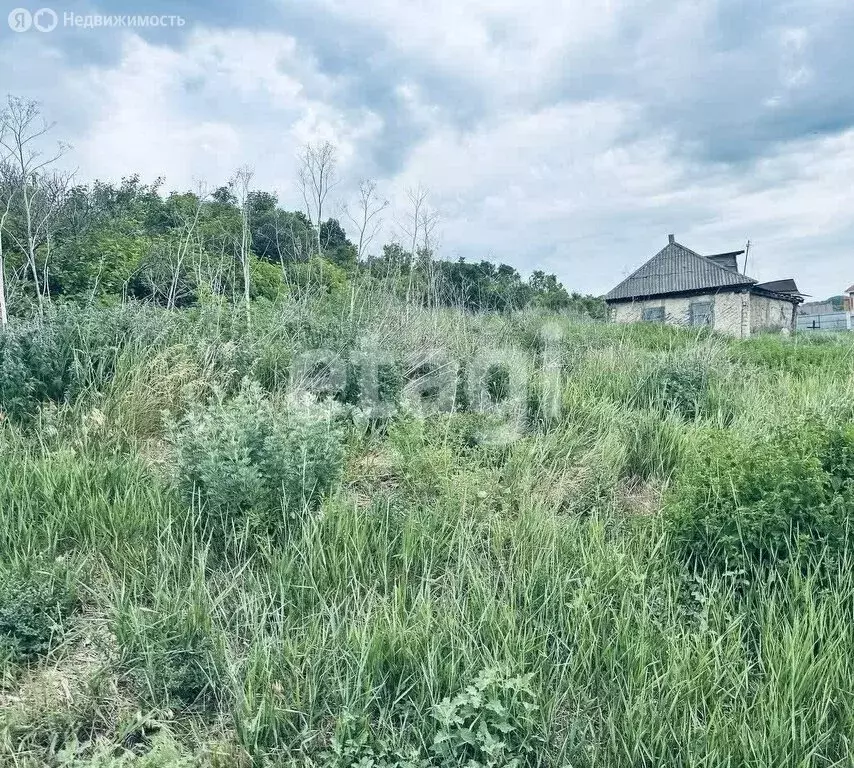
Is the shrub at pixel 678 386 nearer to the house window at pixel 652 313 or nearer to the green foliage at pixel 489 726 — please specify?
the green foliage at pixel 489 726

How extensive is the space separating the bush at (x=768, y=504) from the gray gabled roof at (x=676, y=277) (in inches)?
1025

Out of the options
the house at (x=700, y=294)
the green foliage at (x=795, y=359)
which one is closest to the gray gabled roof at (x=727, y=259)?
the house at (x=700, y=294)

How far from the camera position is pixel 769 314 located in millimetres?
29016

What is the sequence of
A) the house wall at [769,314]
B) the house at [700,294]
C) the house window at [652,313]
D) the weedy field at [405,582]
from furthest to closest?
the house window at [652,313] < the house wall at [769,314] < the house at [700,294] < the weedy field at [405,582]

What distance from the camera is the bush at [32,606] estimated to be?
95.6 inches

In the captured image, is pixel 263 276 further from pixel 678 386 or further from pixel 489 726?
pixel 489 726

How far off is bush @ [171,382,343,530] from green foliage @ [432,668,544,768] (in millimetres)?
1403

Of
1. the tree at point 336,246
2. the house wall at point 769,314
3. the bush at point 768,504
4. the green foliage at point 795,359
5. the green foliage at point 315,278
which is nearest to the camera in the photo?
the bush at point 768,504

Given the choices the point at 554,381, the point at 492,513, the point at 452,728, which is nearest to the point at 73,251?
the point at 554,381

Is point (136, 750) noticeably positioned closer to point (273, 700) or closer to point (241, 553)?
point (273, 700)

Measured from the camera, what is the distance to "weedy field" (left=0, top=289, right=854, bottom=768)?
6.59ft

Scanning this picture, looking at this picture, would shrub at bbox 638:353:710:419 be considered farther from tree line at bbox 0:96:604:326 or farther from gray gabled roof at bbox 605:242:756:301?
gray gabled roof at bbox 605:242:756:301

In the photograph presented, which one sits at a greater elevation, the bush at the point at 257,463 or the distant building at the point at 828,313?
the distant building at the point at 828,313

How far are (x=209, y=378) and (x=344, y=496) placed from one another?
210 cm
